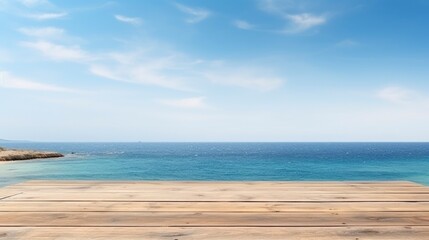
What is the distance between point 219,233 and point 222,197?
1.29 meters

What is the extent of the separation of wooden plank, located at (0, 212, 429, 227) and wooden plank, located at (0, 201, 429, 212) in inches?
5.6

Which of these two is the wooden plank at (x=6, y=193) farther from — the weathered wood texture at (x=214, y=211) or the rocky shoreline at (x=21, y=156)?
the rocky shoreline at (x=21, y=156)

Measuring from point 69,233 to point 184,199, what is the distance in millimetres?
1400

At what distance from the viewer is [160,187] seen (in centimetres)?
448

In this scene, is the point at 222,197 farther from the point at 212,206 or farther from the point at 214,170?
the point at 214,170

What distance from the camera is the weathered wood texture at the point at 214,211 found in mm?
2553

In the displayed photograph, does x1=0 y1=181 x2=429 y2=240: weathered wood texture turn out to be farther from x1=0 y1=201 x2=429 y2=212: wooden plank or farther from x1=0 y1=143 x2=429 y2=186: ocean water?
x1=0 y1=143 x2=429 y2=186: ocean water

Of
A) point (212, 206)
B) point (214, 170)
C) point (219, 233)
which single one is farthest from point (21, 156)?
point (219, 233)

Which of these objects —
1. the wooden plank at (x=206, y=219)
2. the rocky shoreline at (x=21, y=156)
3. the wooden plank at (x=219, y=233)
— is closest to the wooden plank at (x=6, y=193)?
the wooden plank at (x=206, y=219)

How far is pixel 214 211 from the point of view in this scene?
3186 millimetres

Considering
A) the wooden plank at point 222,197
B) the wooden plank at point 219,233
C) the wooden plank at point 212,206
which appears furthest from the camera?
the wooden plank at point 222,197

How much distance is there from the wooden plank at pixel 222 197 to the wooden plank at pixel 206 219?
585 millimetres

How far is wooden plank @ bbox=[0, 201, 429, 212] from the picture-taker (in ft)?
10.6

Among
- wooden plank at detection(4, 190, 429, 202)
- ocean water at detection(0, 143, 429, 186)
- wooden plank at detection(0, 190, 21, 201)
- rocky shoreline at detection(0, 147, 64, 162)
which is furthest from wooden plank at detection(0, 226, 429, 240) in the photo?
rocky shoreline at detection(0, 147, 64, 162)
